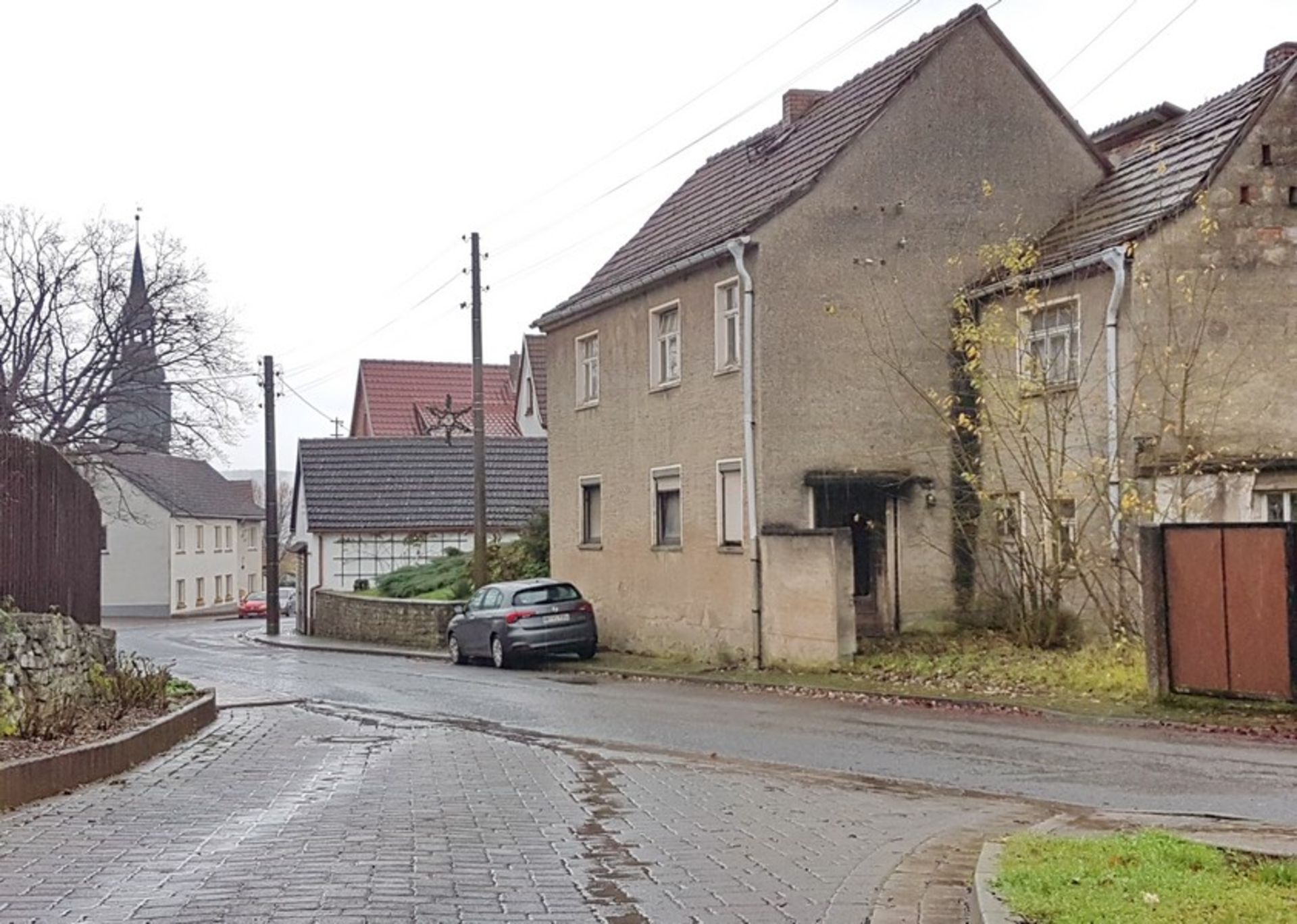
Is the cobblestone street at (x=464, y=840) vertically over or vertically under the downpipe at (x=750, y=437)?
under

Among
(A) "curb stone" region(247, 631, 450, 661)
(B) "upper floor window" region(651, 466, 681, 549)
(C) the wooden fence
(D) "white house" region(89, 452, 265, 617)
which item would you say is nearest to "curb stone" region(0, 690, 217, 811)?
(C) the wooden fence

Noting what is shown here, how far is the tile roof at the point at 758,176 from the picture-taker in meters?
24.2

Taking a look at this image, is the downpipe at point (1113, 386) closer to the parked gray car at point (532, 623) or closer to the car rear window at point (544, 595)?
the parked gray car at point (532, 623)

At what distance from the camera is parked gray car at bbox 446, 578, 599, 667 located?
88.5 ft

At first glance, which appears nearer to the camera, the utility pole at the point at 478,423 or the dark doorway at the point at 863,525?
the dark doorway at the point at 863,525

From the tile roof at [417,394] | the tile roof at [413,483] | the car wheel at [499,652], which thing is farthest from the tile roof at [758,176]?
the tile roof at [417,394]

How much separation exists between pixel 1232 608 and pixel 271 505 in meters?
35.3

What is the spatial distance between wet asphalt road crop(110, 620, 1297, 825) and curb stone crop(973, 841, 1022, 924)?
3.17 m

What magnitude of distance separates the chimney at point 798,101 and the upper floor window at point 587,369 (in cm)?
573

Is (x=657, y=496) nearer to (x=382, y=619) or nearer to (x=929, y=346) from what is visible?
(x=929, y=346)

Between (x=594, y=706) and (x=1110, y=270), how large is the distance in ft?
30.2

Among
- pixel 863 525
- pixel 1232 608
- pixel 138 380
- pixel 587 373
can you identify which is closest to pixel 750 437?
pixel 863 525

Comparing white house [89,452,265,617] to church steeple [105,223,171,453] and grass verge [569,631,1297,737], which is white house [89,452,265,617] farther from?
grass verge [569,631,1297,737]

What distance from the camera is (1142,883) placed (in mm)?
6469
